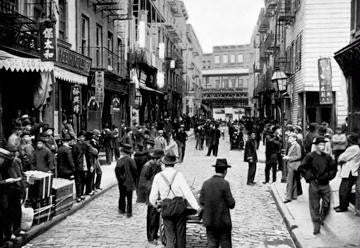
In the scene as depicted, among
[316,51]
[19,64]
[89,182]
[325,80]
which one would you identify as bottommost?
[89,182]

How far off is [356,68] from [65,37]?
12.1 metres

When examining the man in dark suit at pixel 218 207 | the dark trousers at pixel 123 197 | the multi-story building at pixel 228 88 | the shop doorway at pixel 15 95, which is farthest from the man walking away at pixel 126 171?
the multi-story building at pixel 228 88

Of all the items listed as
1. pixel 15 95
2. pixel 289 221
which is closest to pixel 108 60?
pixel 15 95

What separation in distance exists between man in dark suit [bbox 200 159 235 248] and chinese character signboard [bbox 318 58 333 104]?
44.0 feet

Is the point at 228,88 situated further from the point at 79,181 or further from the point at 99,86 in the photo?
the point at 79,181

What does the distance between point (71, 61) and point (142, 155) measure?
7.78 metres

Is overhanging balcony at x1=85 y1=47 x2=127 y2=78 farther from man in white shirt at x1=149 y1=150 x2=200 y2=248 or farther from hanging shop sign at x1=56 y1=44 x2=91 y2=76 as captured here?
man in white shirt at x1=149 y1=150 x2=200 y2=248

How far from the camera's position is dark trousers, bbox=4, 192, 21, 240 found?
744 centimetres

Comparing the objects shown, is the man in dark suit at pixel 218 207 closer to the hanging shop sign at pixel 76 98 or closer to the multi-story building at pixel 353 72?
the multi-story building at pixel 353 72

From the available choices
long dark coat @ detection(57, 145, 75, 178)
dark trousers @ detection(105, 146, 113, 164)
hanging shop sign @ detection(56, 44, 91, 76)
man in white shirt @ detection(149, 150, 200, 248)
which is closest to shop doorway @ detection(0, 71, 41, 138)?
hanging shop sign @ detection(56, 44, 91, 76)

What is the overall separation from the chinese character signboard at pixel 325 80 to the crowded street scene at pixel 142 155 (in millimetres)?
54

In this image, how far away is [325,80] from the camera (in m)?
18.7

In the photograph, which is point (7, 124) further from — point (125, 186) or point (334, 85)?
point (334, 85)

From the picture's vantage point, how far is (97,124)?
23406 millimetres
